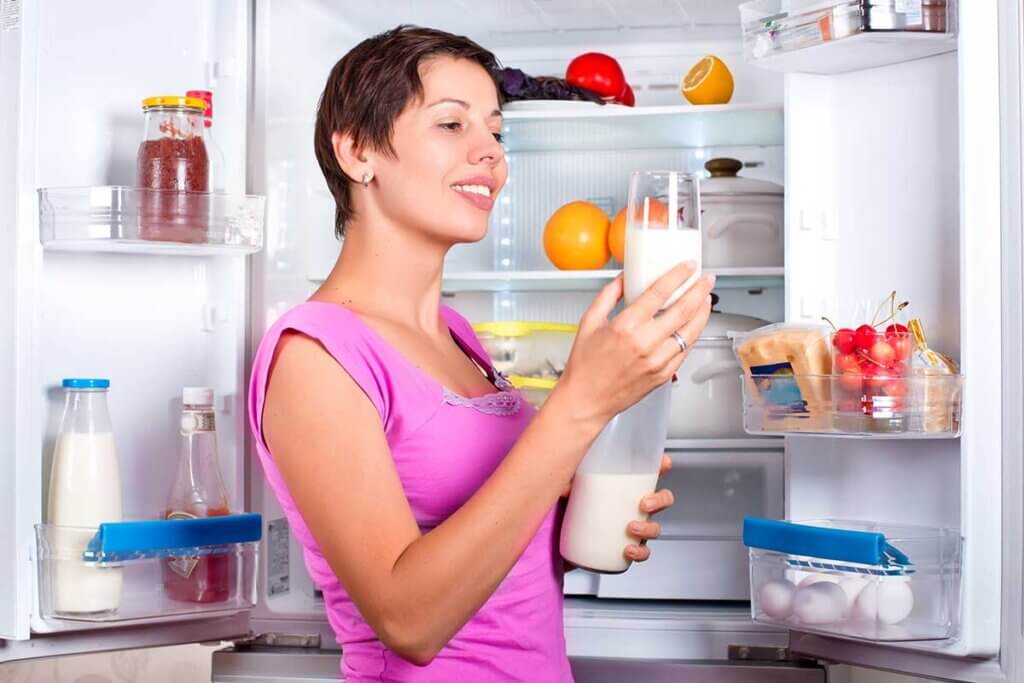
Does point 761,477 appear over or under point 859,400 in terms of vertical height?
under

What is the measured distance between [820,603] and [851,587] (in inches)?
1.7

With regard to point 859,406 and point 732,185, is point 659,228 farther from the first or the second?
point 732,185

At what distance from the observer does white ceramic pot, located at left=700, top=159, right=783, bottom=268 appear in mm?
1947

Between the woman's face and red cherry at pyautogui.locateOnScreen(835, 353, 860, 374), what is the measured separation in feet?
1.69

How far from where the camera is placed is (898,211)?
1604 mm

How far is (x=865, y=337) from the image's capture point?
142cm

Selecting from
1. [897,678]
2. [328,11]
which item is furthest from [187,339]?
[897,678]

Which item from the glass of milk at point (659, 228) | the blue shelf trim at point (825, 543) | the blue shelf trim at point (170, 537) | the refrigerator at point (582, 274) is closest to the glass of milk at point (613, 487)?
the glass of milk at point (659, 228)

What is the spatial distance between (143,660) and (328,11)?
49.7 inches

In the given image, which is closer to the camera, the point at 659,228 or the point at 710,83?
the point at 659,228

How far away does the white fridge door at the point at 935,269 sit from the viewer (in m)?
1.38

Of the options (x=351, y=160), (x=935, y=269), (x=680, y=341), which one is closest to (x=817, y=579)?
(x=935, y=269)

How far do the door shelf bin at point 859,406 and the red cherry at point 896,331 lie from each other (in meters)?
0.05

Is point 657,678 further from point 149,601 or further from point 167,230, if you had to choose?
point 167,230
